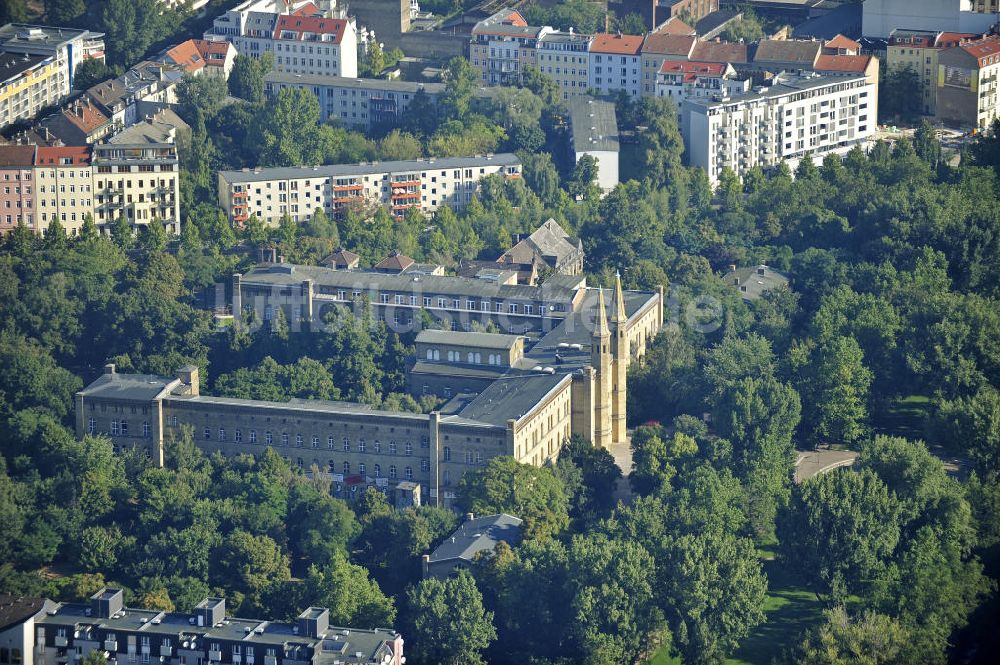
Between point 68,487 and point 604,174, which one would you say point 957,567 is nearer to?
point 68,487

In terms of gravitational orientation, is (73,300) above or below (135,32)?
below

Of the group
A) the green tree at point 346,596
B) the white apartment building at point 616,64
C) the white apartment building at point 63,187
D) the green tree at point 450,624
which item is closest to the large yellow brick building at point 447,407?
the green tree at point 346,596

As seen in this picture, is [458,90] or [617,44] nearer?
[458,90]

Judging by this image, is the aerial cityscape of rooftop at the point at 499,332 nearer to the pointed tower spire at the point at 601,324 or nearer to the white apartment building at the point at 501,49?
the white apartment building at the point at 501,49

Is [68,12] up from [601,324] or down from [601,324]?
up

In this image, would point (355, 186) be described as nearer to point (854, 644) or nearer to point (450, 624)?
point (450, 624)

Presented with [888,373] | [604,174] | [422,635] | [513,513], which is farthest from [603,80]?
[422,635]

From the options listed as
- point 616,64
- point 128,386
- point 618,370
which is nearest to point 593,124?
point 616,64
